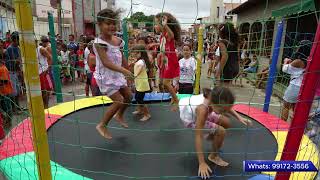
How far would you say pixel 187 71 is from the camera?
4184 mm

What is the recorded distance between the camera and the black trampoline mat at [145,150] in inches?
79.1

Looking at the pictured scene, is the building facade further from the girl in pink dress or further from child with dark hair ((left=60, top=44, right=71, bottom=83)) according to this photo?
child with dark hair ((left=60, top=44, right=71, bottom=83))

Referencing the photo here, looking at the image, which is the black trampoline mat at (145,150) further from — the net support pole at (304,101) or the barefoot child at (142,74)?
the net support pole at (304,101)

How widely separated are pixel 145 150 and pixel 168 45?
4.17ft

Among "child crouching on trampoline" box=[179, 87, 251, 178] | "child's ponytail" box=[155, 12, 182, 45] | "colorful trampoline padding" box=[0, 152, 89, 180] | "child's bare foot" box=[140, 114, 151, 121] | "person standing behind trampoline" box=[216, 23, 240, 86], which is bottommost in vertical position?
"colorful trampoline padding" box=[0, 152, 89, 180]

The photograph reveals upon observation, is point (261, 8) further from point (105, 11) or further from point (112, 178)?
point (112, 178)

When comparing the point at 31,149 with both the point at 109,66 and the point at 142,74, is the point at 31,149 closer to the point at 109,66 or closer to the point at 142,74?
the point at 109,66

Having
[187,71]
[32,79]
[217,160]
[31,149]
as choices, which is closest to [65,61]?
[187,71]

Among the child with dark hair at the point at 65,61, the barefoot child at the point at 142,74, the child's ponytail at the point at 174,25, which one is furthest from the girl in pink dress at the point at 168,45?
the child with dark hair at the point at 65,61

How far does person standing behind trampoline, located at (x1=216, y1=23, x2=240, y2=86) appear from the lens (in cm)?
308

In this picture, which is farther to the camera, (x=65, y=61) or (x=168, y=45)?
(x=65, y=61)

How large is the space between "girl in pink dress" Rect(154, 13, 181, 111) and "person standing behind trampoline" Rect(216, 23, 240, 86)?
46 centimetres

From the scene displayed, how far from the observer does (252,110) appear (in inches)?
138

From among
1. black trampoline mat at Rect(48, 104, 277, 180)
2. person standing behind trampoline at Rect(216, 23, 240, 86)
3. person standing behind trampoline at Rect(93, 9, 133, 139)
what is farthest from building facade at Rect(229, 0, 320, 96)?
person standing behind trampoline at Rect(93, 9, 133, 139)
